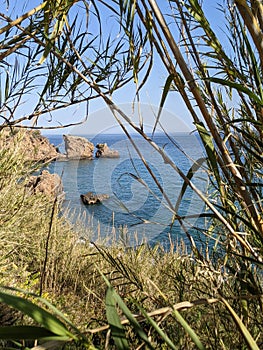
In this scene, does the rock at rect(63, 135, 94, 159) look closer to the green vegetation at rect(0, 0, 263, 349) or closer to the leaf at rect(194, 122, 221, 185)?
the green vegetation at rect(0, 0, 263, 349)

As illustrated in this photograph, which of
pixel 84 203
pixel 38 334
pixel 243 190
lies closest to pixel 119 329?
pixel 38 334

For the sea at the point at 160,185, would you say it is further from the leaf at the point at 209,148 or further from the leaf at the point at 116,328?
the leaf at the point at 116,328

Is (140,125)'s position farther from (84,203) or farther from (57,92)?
(84,203)

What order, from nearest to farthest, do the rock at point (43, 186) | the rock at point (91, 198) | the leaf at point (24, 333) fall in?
the leaf at point (24, 333) < the rock at point (43, 186) < the rock at point (91, 198)

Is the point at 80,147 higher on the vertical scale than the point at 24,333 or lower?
higher

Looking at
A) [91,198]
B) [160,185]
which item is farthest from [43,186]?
[91,198]

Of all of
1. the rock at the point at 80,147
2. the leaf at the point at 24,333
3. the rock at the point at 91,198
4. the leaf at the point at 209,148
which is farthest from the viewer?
the rock at the point at 80,147

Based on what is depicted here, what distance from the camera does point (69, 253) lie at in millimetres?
3424

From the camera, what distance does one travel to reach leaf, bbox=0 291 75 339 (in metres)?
0.25

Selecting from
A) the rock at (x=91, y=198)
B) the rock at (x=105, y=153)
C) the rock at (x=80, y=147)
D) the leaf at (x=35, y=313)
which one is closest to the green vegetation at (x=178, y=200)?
the leaf at (x=35, y=313)

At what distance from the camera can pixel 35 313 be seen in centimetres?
26

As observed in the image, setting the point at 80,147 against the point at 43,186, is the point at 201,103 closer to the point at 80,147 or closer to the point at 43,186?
the point at 43,186

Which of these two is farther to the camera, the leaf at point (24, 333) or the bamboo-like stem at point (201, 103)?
the bamboo-like stem at point (201, 103)

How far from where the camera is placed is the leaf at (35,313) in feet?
0.82
